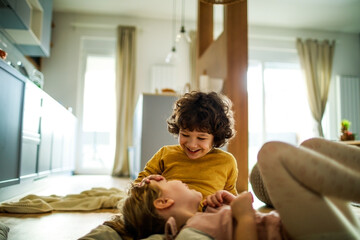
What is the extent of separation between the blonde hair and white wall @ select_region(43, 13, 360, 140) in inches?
191

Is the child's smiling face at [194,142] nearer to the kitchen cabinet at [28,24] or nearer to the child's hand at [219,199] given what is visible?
the child's hand at [219,199]

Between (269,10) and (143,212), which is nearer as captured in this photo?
(143,212)

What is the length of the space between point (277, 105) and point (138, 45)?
3.11 m

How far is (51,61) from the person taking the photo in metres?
5.69

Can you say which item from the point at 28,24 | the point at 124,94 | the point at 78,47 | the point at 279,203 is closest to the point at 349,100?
the point at 124,94

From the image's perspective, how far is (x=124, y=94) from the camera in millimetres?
5684

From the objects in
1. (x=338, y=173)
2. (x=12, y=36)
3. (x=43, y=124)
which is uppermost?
(x=12, y=36)

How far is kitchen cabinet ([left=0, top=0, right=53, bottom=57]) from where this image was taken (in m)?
3.07

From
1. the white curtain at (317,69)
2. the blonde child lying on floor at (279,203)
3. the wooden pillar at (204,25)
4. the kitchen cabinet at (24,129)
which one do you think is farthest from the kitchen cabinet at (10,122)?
the white curtain at (317,69)

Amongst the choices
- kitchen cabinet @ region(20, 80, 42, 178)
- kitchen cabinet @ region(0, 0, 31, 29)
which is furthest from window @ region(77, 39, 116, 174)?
kitchen cabinet @ region(20, 80, 42, 178)

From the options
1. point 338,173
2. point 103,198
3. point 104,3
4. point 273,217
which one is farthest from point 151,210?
point 104,3

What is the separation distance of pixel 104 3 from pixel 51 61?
1450mm

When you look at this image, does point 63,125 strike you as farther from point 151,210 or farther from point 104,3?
point 151,210

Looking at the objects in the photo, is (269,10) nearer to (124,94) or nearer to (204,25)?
(204,25)
